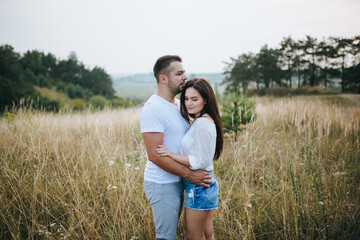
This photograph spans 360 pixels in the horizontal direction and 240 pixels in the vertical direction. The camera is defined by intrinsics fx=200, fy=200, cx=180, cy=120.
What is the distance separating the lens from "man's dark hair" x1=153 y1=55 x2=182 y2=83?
1962 millimetres

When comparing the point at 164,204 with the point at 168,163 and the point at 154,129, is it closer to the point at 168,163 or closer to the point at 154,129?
the point at 168,163

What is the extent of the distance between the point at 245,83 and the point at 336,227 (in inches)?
1119

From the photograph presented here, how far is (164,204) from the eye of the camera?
69.9 inches

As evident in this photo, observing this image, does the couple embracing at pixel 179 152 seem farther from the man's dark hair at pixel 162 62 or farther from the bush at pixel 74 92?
the bush at pixel 74 92

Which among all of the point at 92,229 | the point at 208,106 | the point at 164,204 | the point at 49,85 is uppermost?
the point at 49,85

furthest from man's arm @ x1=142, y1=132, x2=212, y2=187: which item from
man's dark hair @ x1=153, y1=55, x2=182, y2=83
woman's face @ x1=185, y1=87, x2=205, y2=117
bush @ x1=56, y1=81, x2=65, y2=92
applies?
bush @ x1=56, y1=81, x2=65, y2=92

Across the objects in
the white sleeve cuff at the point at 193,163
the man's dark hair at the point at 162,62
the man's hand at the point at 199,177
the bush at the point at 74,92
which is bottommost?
the man's hand at the point at 199,177

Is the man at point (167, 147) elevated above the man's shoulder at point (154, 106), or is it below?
below

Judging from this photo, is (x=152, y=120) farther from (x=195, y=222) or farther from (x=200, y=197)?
(x=195, y=222)

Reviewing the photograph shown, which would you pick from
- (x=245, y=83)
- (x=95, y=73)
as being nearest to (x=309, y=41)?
(x=245, y=83)

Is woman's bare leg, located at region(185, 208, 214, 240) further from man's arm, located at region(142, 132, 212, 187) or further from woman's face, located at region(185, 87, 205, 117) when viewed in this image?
woman's face, located at region(185, 87, 205, 117)

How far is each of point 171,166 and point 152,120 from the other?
43cm

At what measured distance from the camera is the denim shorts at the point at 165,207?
5.77 feet

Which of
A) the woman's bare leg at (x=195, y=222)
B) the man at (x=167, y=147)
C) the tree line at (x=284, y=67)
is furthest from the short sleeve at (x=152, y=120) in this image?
the tree line at (x=284, y=67)
